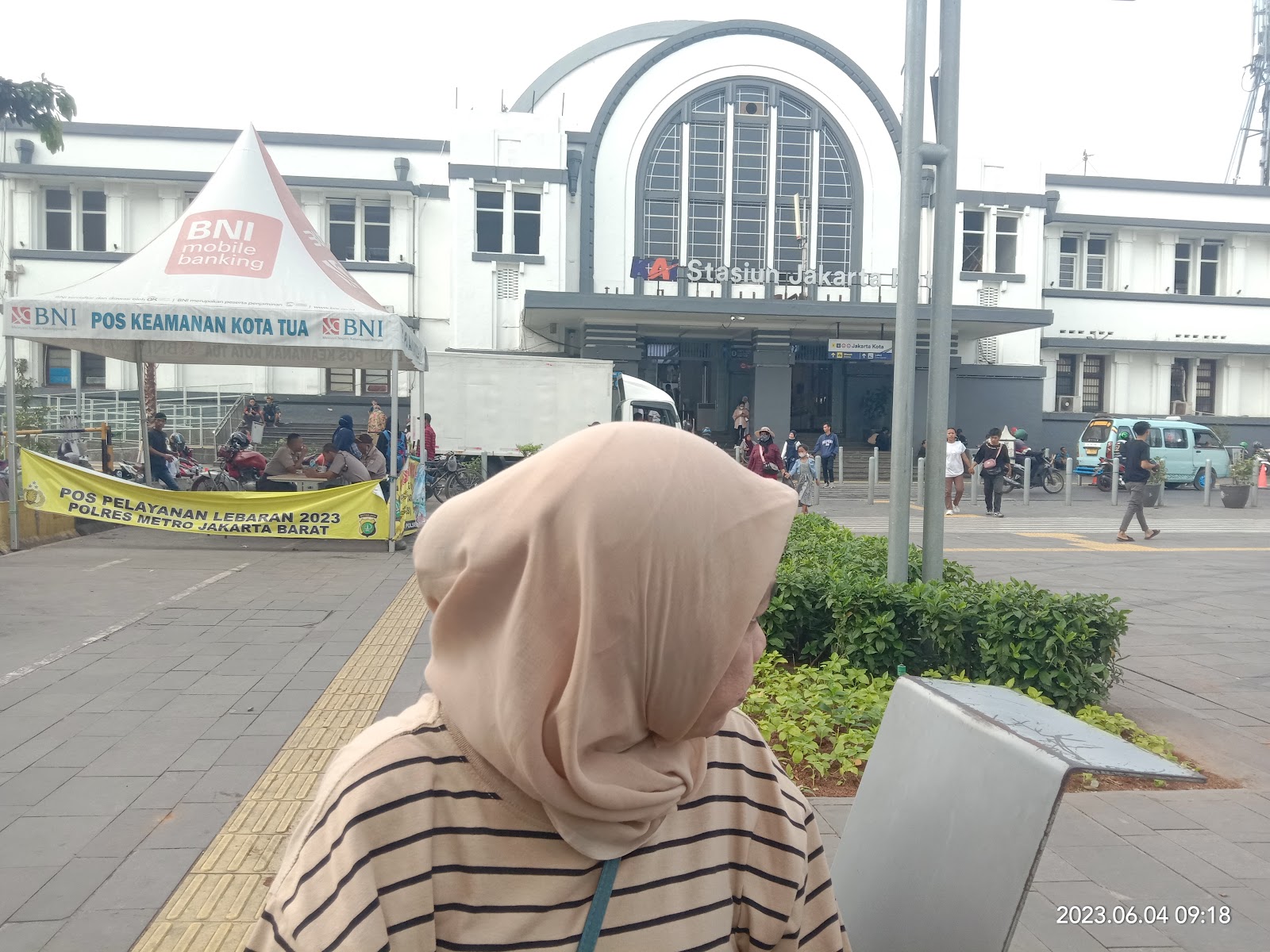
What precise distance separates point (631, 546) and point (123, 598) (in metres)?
8.38

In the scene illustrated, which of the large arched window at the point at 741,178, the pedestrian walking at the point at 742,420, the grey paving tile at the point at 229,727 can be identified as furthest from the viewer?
the large arched window at the point at 741,178

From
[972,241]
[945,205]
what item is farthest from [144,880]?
[972,241]

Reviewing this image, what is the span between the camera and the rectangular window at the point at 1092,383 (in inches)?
1284

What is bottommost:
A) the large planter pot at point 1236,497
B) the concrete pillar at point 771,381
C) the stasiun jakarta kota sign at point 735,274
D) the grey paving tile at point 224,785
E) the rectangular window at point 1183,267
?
the large planter pot at point 1236,497

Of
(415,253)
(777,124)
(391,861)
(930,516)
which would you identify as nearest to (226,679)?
(930,516)

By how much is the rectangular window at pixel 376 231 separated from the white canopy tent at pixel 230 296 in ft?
57.3

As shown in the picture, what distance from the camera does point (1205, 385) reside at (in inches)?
1305

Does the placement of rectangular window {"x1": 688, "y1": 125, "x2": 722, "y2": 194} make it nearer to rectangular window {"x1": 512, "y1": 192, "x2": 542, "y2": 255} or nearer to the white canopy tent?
rectangular window {"x1": 512, "y1": 192, "x2": 542, "y2": 255}

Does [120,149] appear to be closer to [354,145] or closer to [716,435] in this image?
[354,145]

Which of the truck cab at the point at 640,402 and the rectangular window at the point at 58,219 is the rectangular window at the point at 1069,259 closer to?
the truck cab at the point at 640,402

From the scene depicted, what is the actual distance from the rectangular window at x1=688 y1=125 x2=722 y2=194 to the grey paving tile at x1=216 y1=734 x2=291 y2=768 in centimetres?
2684

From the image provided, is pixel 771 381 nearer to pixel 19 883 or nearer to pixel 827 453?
pixel 827 453

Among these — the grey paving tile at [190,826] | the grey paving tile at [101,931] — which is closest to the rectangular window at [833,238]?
the grey paving tile at [190,826]

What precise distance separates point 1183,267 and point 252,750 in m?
35.3
